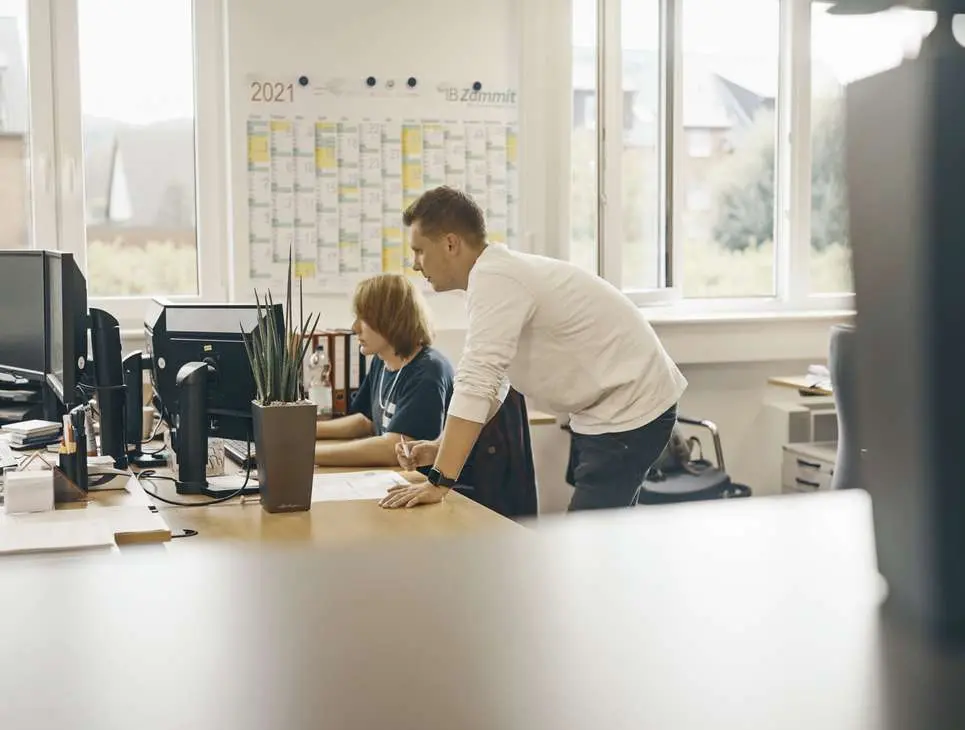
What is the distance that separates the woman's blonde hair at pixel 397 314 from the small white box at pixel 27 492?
1.17 metres

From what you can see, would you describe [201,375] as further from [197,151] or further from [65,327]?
[197,151]

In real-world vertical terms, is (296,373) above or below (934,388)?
below

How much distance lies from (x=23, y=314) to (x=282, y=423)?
895 millimetres

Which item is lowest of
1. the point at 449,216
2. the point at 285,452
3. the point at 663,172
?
the point at 285,452

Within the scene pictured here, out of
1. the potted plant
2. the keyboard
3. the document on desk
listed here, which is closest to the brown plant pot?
the potted plant

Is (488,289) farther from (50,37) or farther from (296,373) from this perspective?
(50,37)

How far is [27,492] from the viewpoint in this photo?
6.97ft

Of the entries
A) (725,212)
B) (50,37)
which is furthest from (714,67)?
(50,37)

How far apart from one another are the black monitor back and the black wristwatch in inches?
17.9

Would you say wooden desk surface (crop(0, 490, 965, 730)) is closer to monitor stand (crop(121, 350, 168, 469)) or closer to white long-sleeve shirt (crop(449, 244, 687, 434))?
white long-sleeve shirt (crop(449, 244, 687, 434))

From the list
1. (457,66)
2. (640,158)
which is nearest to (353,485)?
(457,66)

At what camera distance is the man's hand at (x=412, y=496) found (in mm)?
2320

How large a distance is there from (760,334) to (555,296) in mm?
2034

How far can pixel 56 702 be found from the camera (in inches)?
6.2
